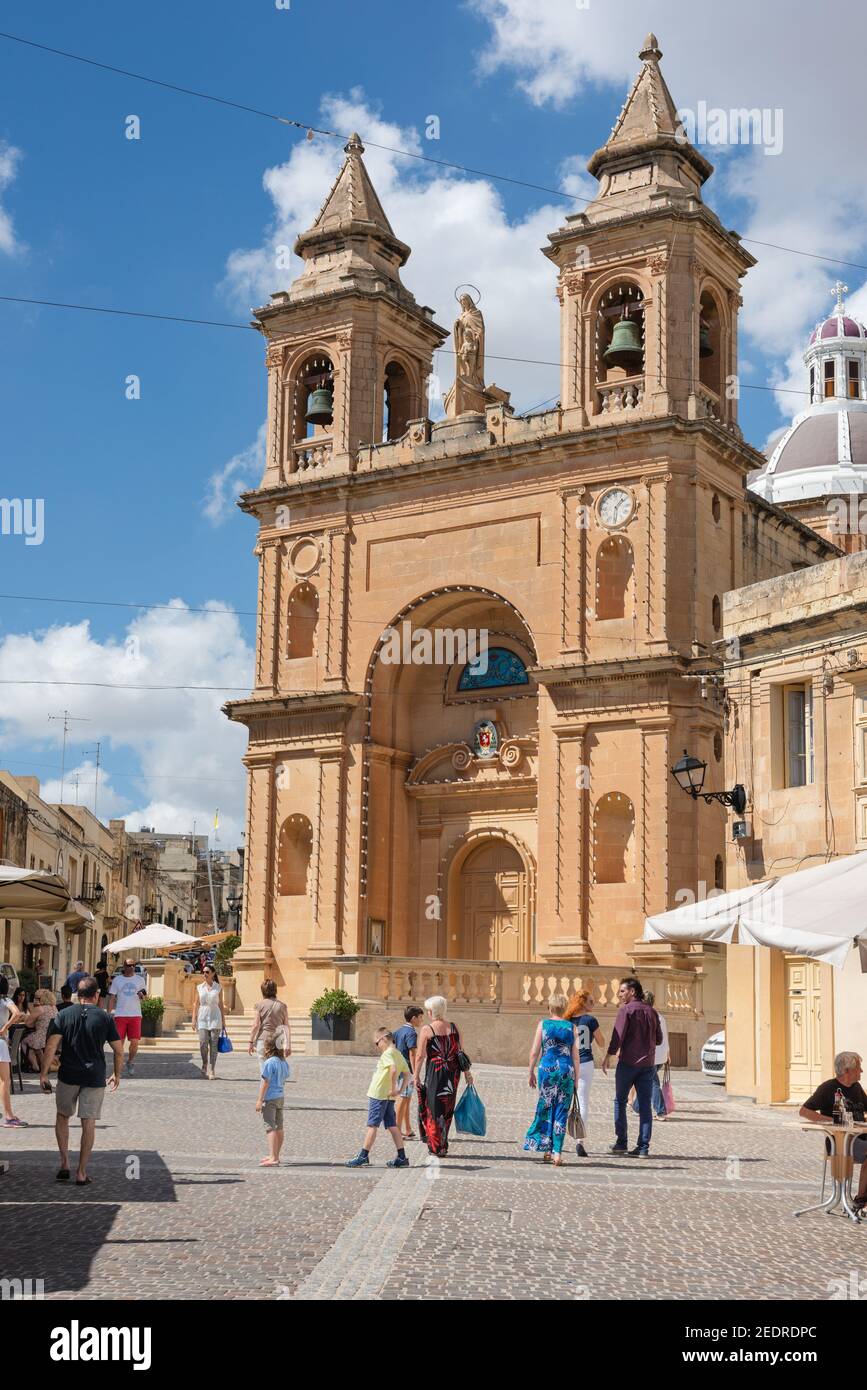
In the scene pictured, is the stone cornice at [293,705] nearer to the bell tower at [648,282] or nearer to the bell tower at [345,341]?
the bell tower at [345,341]

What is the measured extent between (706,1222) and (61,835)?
155 feet

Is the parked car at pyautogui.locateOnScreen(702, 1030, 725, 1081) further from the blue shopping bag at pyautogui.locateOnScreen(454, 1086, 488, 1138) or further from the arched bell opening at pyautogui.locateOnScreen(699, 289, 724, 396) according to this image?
the arched bell opening at pyautogui.locateOnScreen(699, 289, 724, 396)

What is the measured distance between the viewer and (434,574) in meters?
36.4

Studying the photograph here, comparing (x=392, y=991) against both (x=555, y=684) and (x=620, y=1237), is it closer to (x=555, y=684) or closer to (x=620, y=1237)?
(x=555, y=684)

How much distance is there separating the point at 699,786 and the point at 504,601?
29.9ft

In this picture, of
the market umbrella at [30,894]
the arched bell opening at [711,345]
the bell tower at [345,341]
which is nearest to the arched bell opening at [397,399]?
the bell tower at [345,341]

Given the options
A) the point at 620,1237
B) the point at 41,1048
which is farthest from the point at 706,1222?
the point at 41,1048

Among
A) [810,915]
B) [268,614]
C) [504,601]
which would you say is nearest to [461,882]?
[504,601]

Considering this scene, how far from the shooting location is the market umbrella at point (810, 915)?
12430 millimetres

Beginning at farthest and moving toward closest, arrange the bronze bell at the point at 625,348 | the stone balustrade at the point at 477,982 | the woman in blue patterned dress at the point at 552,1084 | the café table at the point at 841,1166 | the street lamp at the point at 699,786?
the bronze bell at the point at 625,348 < the stone balustrade at the point at 477,982 < the street lamp at the point at 699,786 < the woman in blue patterned dress at the point at 552,1084 < the café table at the point at 841,1166

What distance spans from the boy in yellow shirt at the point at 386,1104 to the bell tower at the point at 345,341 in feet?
82.1

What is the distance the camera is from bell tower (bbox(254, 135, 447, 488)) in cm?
3850

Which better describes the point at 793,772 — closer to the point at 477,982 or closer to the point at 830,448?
the point at 477,982

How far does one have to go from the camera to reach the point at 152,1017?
31641mm
